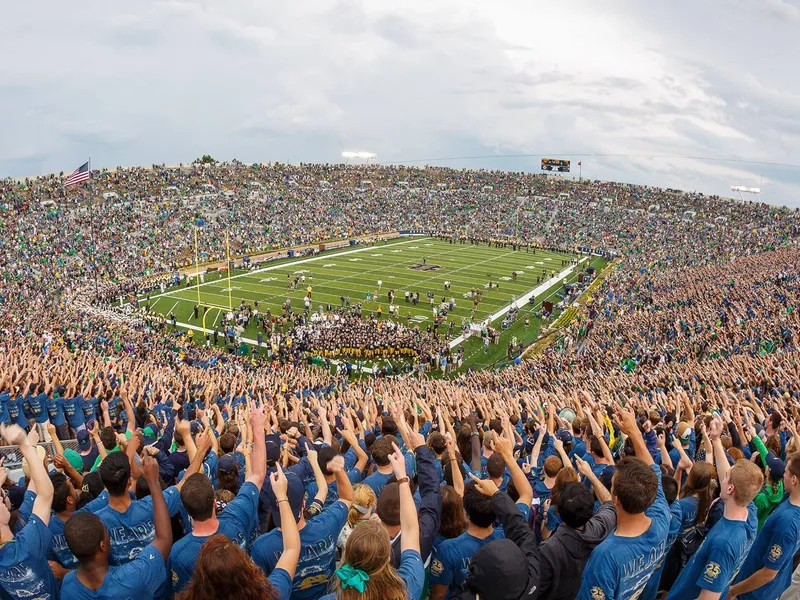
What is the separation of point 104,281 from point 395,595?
146 ft

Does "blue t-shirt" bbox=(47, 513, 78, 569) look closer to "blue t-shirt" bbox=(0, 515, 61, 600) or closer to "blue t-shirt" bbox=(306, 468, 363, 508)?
"blue t-shirt" bbox=(0, 515, 61, 600)

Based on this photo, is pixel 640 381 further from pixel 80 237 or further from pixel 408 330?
pixel 80 237

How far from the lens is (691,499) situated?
458cm

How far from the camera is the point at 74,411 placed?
12.5 m

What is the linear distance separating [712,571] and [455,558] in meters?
1.57

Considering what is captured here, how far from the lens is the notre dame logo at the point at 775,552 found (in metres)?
3.92

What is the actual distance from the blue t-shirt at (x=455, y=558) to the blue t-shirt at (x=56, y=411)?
11.2 m

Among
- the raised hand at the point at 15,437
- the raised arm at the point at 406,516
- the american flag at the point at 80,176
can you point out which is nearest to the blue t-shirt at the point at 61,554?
the raised hand at the point at 15,437

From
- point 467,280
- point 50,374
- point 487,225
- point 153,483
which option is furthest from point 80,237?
point 153,483

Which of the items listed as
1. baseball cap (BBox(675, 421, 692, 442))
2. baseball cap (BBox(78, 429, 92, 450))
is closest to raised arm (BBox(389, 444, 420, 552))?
baseball cap (BBox(675, 421, 692, 442))

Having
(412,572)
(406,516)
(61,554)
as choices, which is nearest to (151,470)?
(61,554)

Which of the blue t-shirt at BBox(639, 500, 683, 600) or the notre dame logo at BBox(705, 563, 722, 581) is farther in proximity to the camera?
the blue t-shirt at BBox(639, 500, 683, 600)

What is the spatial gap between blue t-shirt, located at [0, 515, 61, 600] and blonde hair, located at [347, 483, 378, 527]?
6.21 ft

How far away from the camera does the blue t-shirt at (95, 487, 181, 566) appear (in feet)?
13.9
